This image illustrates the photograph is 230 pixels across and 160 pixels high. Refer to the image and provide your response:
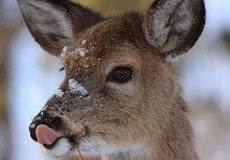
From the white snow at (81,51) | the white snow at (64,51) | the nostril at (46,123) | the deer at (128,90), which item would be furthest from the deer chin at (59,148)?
the white snow at (64,51)

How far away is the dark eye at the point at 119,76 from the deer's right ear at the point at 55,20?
1.00m

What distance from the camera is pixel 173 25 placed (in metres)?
7.26

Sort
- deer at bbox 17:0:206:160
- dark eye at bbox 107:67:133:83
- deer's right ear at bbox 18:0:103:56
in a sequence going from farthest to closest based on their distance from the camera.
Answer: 1. deer's right ear at bbox 18:0:103:56
2. dark eye at bbox 107:67:133:83
3. deer at bbox 17:0:206:160

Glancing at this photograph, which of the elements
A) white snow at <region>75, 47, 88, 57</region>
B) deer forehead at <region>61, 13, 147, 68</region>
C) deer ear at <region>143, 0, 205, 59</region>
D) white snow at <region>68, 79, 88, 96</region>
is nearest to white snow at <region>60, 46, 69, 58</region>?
deer forehead at <region>61, 13, 147, 68</region>

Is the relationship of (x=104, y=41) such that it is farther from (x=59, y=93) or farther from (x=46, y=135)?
(x=46, y=135)

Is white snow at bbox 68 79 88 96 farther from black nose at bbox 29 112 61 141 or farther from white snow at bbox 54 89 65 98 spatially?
black nose at bbox 29 112 61 141

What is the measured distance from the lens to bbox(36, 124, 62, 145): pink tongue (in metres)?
6.29

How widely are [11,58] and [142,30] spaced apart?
1185 centimetres

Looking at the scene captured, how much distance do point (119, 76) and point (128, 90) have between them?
Answer: 0.46 ft

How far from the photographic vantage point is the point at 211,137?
71.1ft

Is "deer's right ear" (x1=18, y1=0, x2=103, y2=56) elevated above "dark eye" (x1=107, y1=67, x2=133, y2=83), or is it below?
above

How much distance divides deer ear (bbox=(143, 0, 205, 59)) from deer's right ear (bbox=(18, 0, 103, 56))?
0.89 metres

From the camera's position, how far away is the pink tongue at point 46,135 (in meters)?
6.29

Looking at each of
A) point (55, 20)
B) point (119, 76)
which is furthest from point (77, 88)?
point (55, 20)
